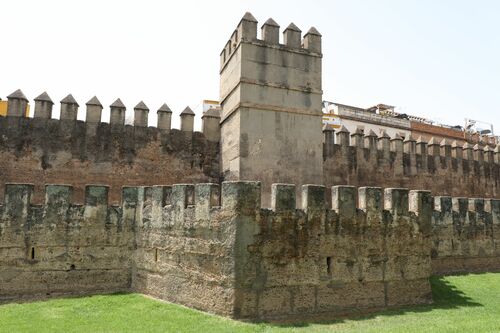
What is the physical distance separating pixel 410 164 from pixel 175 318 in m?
12.7

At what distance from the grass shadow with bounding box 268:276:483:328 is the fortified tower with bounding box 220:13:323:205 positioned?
454 centimetres

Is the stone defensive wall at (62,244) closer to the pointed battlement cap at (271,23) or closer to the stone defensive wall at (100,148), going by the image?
the stone defensive wall at (100,148)

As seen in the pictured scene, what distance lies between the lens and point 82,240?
386 inches

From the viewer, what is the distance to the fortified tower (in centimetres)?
1245

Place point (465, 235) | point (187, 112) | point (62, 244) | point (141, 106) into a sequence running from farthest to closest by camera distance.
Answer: point (187, 112) → point (141, 106) → point (465, 235) → point (62, 244)

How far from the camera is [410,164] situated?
17.2m

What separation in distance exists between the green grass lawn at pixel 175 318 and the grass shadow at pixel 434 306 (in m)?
0.02

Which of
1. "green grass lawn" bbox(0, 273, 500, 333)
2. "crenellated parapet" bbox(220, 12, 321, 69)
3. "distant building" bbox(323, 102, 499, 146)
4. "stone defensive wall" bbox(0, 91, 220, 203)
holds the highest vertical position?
"distant building" bbox(323, 102, 499, 146)

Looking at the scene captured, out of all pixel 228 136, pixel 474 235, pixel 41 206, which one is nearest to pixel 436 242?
pixel 474 235

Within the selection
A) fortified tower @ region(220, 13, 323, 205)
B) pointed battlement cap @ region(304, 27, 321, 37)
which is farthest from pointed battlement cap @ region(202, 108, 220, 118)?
pointed battlement cap @ region(304, 27, 321, 37)

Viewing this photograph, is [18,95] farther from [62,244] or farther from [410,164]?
[410,164]

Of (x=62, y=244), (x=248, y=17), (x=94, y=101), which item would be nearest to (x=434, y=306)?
(x=62, y=244)

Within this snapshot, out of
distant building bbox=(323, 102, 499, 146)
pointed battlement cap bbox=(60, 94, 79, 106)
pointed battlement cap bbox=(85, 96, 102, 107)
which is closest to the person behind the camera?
pointed battlement cap bbox=(60, 94, 79, 106)

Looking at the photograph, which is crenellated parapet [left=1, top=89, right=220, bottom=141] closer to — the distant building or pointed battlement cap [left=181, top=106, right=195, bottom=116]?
pointed battlement cap [left=181, top=106, right=195, bottom=116]
